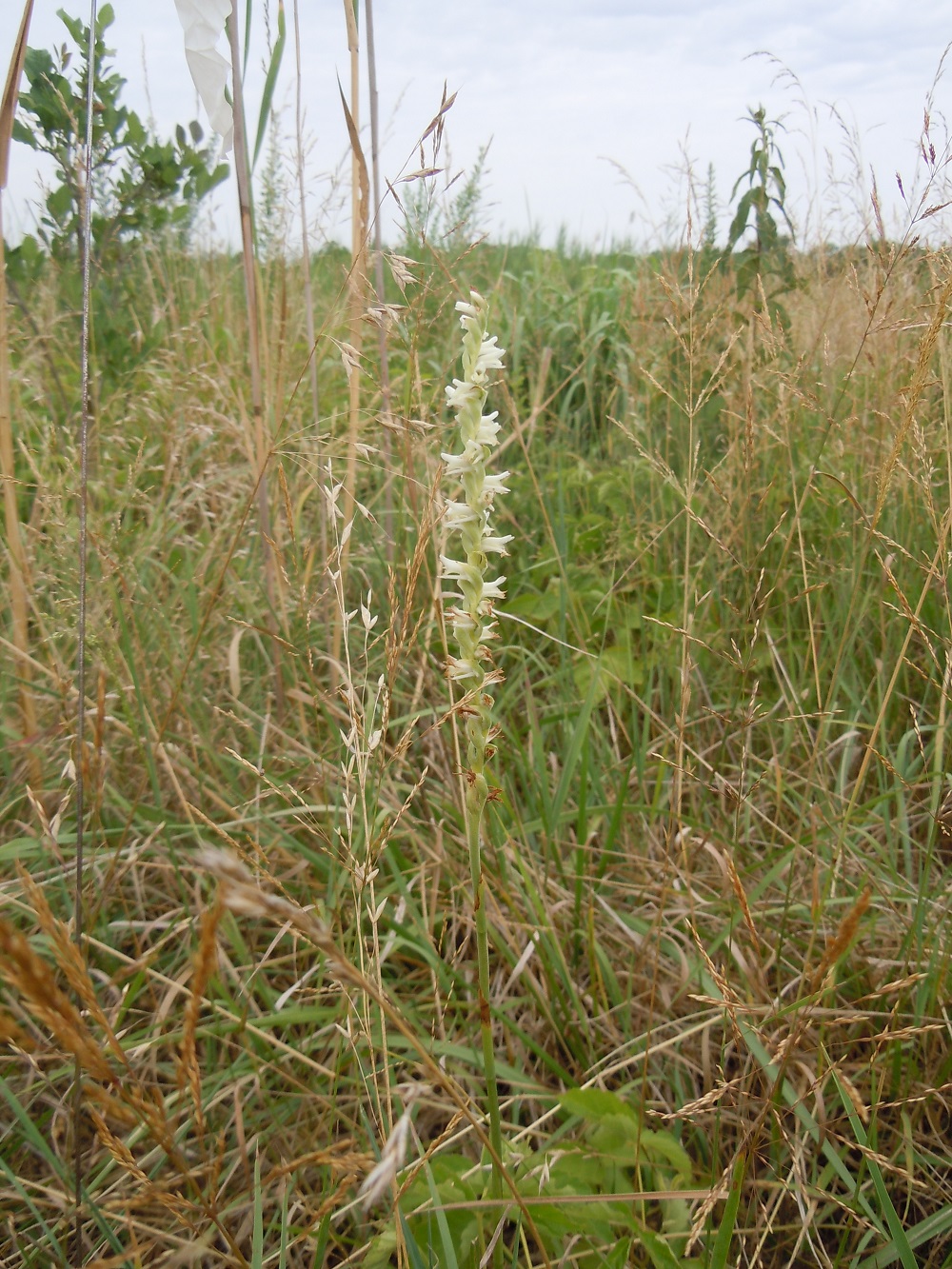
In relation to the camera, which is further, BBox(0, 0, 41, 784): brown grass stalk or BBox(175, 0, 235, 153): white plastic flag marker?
BBox(175, 0, 235, 153): white plastic flag marker

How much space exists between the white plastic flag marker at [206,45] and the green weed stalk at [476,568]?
0.89 m

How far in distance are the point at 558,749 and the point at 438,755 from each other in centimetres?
28

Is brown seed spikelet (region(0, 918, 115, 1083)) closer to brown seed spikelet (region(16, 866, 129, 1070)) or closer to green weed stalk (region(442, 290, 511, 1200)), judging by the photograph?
brown seed spikelet (region(16, 866, 129, 1070))

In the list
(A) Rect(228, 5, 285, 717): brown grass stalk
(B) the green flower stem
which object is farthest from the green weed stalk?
(A) Rect(228, 5, 285, 717): brown grass stalk

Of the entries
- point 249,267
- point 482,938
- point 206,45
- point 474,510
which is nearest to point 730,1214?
point 482,938

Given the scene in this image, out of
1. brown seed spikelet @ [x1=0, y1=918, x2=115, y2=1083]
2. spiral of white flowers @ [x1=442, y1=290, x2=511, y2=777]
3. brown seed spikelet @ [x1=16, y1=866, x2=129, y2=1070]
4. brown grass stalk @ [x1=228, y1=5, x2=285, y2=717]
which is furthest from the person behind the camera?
brown grass stalk @ [x1=228, y1=5, x2=285, y2=717]

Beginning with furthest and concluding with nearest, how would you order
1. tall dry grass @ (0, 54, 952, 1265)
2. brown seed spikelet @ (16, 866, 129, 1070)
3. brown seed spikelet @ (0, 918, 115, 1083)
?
tall dry grass @ (0, 54, 952, 1265), brown seed spikelet @ (16, 866, 129, 1070), brown seed spikelet @ (0, 918, 115, 1083)

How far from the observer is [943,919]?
1447 mm

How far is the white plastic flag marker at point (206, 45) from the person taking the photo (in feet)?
4.49

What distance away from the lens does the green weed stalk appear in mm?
824

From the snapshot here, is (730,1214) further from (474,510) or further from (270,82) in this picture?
(270,82)

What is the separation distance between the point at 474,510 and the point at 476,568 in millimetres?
54

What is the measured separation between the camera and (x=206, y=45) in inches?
55.0

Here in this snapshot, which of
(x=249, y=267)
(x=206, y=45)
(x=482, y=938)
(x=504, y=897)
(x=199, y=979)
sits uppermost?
(x=206, y=45)
